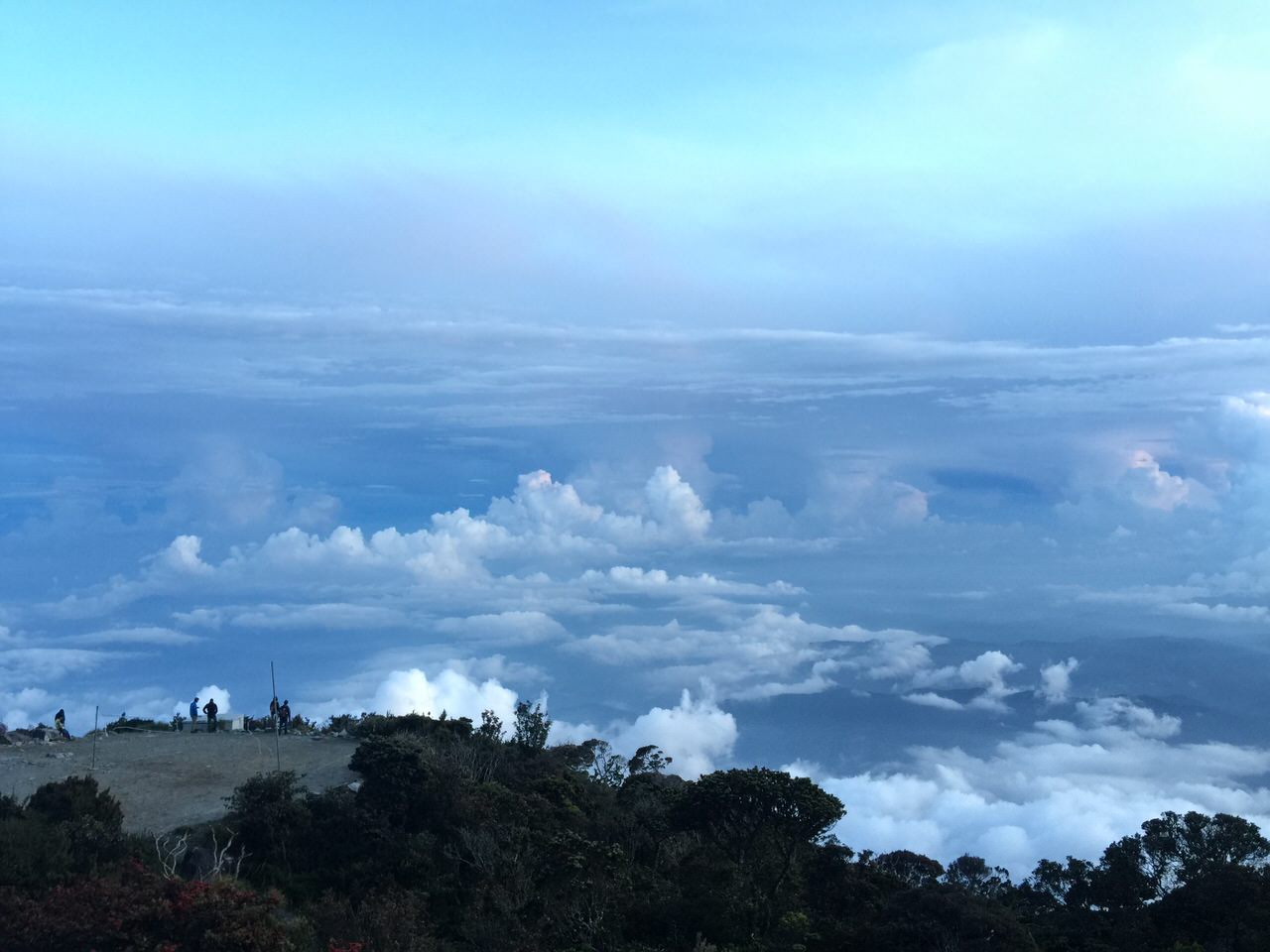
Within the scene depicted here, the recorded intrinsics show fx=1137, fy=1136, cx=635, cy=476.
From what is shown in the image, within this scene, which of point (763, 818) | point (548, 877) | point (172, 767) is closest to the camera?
point (548, 877)

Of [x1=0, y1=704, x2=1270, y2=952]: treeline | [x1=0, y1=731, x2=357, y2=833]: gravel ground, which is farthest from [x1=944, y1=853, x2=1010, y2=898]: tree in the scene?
[x1=0, y1=731, x2=357, y2=833]: gravel ground

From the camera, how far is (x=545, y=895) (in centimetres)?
2341

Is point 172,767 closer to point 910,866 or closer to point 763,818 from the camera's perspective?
point 763,818

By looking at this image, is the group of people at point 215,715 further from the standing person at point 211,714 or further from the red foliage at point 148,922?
the red foliage at point 148,922

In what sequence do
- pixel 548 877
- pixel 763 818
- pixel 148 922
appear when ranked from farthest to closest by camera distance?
pixel 763 818 → pixel 548 877 → pixel 148 922

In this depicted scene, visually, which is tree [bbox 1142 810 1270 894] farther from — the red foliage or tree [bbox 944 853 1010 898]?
the red foliage

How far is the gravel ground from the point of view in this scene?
97.7 feet

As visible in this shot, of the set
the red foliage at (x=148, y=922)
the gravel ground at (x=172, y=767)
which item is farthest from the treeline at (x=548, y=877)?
the gravel ground at (x=172, y=767)

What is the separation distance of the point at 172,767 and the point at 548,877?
579 inches

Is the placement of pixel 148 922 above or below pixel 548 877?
above

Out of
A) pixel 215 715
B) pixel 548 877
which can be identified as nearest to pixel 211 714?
pixel 215 715

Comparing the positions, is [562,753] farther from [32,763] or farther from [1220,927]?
Answer: [1220,927]

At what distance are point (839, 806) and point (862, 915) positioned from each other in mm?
2585

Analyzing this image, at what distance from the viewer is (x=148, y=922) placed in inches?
660
